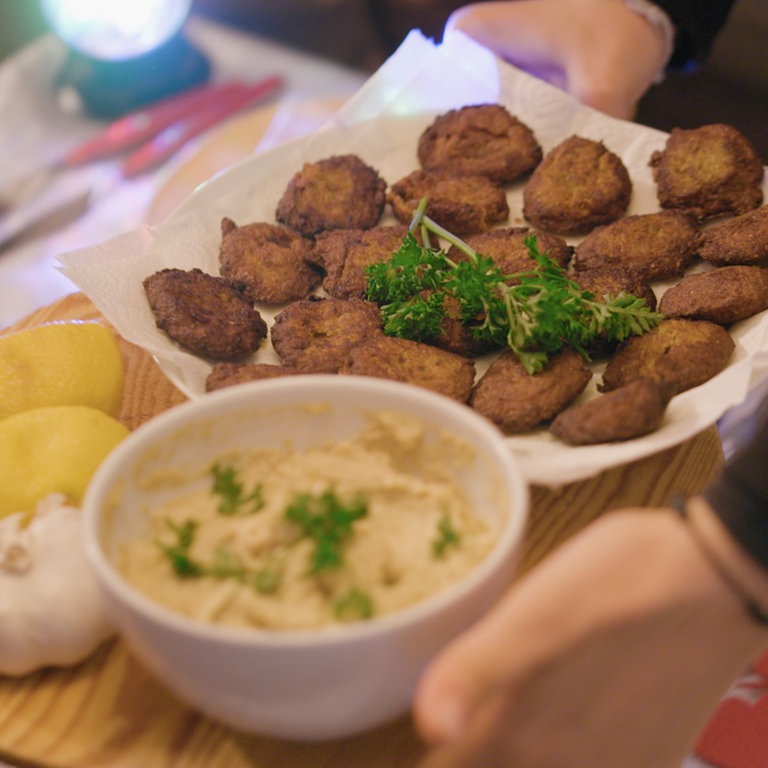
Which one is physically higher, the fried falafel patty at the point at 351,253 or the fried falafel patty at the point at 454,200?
the fried falafel patty at the point at 351,253

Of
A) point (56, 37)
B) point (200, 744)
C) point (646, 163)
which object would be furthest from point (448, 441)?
point (56, 37)

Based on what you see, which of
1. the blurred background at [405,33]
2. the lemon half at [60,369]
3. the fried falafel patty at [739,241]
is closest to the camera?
the lemon half at [60,369]

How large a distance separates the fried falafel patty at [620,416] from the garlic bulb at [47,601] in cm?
79

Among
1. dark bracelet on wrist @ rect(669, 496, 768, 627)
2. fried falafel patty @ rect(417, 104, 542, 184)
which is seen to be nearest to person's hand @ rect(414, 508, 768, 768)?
dark bracelet on wrist @ rect(669, 496, 768, 627)

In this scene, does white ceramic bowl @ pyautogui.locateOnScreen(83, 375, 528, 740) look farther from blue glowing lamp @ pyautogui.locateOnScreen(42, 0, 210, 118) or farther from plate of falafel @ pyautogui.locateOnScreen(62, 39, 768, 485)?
blue glowing lamp @ pyautogui.locateOnScreen(42, 0, 210, 118)

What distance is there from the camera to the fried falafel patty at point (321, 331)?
1.71m

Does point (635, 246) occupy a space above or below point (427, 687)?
A: below

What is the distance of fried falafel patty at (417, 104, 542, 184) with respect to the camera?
2.19m

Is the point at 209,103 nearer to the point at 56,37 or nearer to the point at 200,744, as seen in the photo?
the point at 56,37

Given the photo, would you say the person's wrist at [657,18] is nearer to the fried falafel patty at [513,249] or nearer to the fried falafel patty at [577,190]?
the fried falafel patty at [577,190]

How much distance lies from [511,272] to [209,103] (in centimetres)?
234

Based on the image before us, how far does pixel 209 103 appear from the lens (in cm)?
372

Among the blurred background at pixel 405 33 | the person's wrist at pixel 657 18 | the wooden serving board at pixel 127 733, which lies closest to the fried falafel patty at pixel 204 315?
the wooden serving board at pixel 127 733

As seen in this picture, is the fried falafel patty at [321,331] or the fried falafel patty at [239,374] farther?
the fried falafel patty at [321,331]
